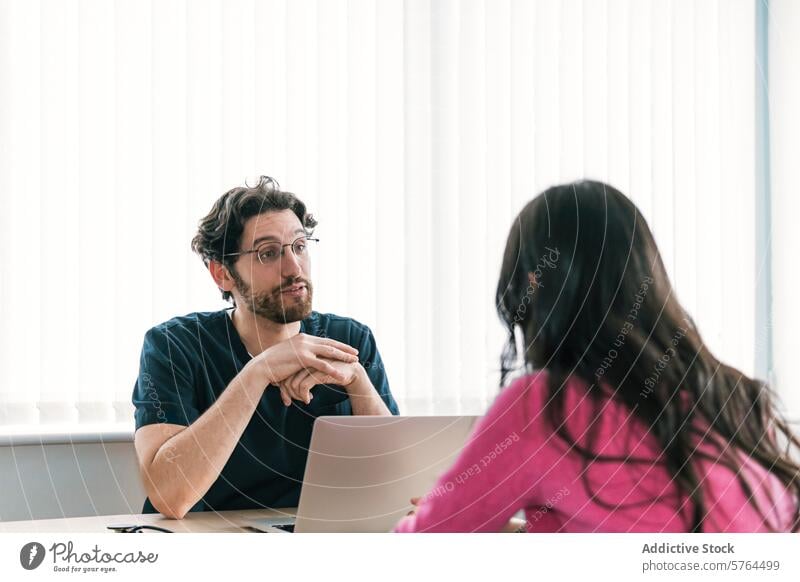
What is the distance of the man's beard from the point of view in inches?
35.1

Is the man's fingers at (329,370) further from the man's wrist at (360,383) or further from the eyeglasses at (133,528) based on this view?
the eyeglasses at (133,528)

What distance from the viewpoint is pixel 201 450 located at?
2.38ft

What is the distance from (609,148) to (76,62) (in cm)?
61

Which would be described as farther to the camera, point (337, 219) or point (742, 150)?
point (337, 219)

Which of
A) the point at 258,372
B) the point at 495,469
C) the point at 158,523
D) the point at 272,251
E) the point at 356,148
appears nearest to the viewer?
the point at 495,469

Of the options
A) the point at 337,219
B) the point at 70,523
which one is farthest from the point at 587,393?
the point at 337,219

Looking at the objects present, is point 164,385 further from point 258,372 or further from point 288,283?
point 288,283

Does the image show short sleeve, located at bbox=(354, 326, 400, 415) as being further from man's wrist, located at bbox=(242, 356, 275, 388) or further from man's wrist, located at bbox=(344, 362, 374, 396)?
man's wrist, located at bbox=(242, 356, 275, 388)

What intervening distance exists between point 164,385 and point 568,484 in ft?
1.39

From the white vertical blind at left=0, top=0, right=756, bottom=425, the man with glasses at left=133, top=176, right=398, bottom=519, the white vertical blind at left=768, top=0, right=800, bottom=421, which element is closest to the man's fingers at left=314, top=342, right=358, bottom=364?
the man with glasses at left=133, top=176, right=398, bottom=519

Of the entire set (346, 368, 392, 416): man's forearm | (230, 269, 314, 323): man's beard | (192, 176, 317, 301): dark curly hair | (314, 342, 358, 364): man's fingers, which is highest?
(192, 176, 317, 301): dark curly hair

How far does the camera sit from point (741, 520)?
53 centimetres

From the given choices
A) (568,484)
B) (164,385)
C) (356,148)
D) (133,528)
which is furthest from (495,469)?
(356,148)
